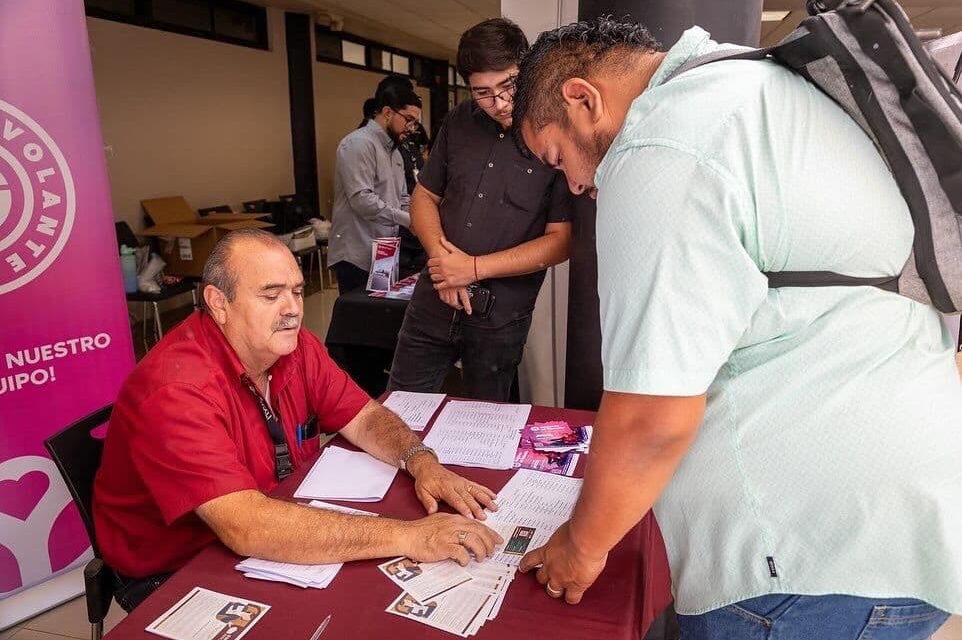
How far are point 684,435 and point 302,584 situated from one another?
2.20 ft

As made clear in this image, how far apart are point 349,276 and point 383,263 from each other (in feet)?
1.86

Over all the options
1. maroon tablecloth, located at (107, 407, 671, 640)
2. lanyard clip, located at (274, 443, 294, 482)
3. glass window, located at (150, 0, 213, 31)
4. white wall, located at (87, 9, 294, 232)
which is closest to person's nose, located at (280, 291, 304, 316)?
lanyard clip, located at (274, 443, 294, 482)

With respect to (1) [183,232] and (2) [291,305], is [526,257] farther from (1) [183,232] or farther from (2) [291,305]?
(1) [183,232]

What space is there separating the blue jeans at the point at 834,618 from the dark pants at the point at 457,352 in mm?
1454

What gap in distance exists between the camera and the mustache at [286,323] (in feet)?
4.92

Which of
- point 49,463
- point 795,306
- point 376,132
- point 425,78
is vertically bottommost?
point 49,463

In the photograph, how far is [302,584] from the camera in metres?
1.09

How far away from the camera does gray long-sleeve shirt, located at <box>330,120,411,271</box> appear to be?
3775 mm

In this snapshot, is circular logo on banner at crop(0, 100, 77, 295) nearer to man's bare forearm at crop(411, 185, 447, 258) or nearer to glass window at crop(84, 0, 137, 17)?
man's bare forearm at crop(411, 185, 447, 258)

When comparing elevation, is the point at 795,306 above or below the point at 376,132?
below

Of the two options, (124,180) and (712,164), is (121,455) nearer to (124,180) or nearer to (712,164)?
(712,164)

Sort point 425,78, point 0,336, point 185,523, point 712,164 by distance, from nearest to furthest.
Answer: point 712,164 → point 185,523 → point 0,336 → point 425,78

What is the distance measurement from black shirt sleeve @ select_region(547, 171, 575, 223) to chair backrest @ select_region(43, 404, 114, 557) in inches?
54.1

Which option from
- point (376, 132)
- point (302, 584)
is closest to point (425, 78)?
point (376, 132)
